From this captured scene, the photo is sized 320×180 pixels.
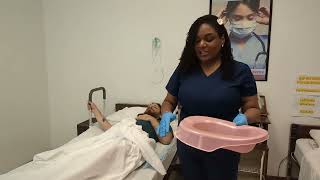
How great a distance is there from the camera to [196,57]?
1.46 meters

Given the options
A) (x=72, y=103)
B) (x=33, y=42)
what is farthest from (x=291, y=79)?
(x=33, y=42)

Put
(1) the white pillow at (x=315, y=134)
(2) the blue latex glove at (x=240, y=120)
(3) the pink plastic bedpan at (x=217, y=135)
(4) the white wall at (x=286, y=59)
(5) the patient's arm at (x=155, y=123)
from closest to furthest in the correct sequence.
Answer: (3) the pink plastic bedpan at (x=217, y=135), (2) the blue latex glove at (x=240, y=120), (5) the patient's arm at (x=155, y=123), (1) the white pillow at (x=315, y=134), (4) the white wall at (x=286, y=59)

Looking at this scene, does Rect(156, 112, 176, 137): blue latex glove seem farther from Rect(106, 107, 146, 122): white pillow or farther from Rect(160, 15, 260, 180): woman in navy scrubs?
Rect(106, 107, 146, 122): white pillow

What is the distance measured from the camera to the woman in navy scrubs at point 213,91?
4.34 ft

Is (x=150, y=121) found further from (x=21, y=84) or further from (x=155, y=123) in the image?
(x=21, y=84)

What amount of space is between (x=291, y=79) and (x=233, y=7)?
87cm

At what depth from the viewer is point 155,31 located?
2.91 metres

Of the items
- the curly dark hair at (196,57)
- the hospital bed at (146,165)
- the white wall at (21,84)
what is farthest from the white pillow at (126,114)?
the curly dark hair at (196,57)

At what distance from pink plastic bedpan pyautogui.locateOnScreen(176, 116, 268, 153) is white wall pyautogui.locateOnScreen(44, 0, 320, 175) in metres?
1.56

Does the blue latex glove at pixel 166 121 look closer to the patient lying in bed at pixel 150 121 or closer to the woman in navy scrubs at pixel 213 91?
the woman in navy scrubs at pixel 213 91

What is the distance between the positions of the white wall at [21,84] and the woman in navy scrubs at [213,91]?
2.09 meters

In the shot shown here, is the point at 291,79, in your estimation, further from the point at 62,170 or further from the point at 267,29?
the point at 62,170

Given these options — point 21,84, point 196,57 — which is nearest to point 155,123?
point 196,57

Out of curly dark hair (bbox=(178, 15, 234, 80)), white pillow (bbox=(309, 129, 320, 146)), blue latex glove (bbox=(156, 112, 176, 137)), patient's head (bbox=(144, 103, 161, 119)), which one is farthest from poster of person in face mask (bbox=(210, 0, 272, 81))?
blue latex glove (bbox=(156, 112, 176, 137))
